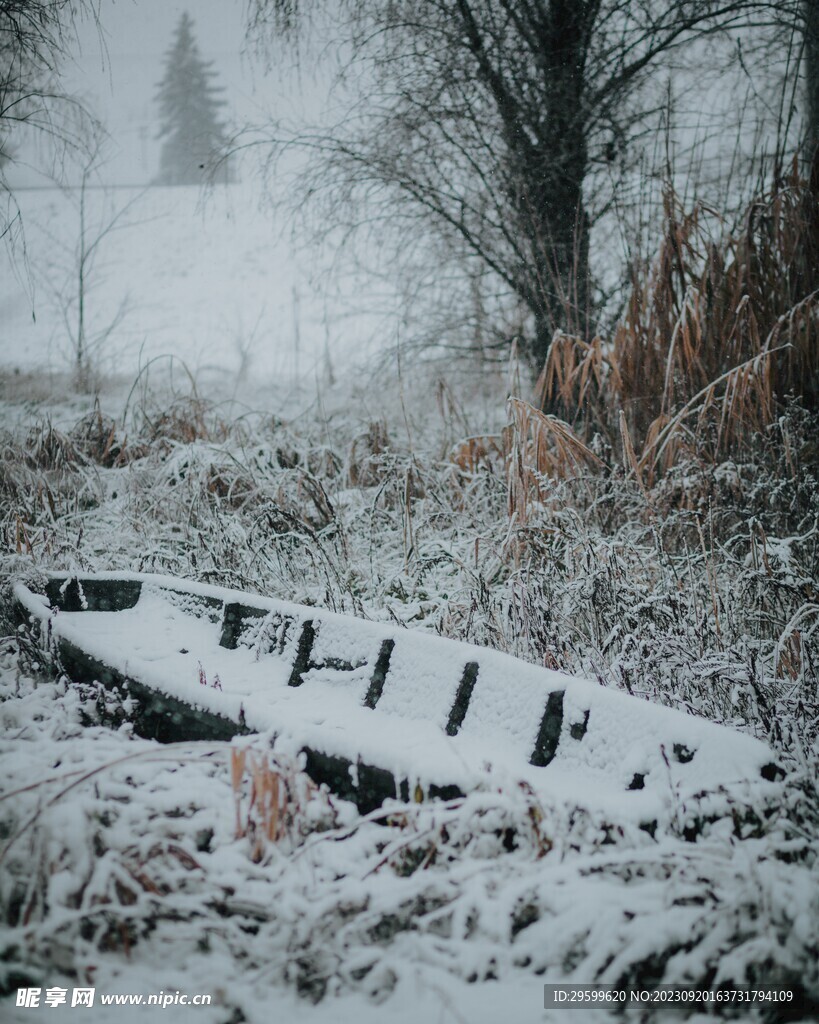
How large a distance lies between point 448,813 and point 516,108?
5.19 metres

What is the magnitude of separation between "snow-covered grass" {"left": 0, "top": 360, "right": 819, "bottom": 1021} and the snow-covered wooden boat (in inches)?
4.0

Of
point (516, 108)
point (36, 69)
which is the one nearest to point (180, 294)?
point (36, 69)

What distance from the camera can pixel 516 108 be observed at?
4922 mm

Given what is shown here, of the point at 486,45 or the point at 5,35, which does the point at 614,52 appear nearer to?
the point at 486,45

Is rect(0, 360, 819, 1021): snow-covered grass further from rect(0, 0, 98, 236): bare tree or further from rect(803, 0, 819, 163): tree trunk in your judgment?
rect(0, 0, 98, 236): bare tree

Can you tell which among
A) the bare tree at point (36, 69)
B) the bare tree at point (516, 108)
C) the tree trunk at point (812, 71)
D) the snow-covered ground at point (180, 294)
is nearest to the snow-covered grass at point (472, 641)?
the snow-covered ground at point (180, 294)

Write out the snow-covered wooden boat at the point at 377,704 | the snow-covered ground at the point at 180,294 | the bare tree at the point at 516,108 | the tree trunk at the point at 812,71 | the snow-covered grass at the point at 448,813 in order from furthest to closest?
the snow-covered ground at the point at 180,294, the bare tree at the point at 516,108, the tree trunk at the point at 812,71, the snow-covered wooden boat at the point at 377,704, the snow-covered grass at the point at 448,813

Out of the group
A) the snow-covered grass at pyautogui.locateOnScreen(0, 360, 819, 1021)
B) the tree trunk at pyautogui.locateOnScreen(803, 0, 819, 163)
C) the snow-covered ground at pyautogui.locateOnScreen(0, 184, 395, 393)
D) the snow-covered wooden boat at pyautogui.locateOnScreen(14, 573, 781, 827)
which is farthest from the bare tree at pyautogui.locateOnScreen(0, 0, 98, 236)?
the tree trunk at pyautogui.locateOnScreen(803, 0, 819, 163)

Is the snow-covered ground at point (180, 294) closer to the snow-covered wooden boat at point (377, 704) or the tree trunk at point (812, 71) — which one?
the snow-covered wooden boat at point (377, 704)

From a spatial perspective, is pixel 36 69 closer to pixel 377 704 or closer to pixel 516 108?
pixel 516 108

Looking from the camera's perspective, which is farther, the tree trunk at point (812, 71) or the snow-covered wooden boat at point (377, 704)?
the tree trunk at point (812, 71)

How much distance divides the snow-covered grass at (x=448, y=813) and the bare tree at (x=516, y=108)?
2.17m

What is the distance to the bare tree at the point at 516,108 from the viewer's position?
4.77 meters

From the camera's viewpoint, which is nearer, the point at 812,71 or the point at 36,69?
the point at 36,69
